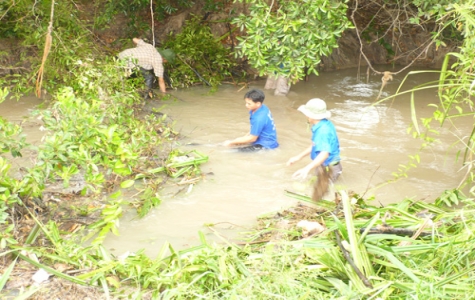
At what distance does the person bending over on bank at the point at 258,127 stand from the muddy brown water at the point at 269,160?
14 centimetres

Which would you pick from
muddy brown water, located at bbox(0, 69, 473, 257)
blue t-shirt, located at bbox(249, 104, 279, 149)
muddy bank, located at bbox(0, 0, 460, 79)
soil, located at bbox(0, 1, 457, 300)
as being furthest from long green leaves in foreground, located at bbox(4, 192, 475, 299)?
muddy bank, located at bbox(0, 0, 460, 79)

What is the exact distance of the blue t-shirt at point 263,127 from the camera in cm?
702

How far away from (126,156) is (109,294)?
1.64 m

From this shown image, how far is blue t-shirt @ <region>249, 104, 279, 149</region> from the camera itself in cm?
702

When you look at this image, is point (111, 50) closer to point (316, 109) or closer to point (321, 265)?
point (316, 109)

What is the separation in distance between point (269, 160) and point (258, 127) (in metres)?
0.49

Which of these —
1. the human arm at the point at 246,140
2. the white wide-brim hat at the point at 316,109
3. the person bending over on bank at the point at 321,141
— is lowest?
the human arm at the point at 246,140

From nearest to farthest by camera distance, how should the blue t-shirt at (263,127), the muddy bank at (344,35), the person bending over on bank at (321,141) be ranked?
the person bending over on bank at (321,141) → the blue t-shirt at (263,127) → the muddy bank at (344,35)

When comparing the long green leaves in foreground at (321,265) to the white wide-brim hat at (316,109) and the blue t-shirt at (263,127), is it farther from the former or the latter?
the blue t-shirt at (263,127)

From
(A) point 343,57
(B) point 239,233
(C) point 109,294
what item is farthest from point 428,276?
(A) point 343,57

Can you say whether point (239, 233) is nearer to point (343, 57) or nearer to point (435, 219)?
point (435, 219)

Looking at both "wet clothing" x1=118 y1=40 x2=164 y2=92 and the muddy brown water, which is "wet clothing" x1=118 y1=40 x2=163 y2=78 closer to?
"wet clothing" x1=118 y1=40 x2=164 y2=92

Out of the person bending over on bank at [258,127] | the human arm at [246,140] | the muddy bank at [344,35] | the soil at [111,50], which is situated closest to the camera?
the soil at [111,50]

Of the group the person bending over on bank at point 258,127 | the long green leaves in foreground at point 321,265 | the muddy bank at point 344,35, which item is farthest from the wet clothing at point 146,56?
the long green leaves in foreground at point 321,265
